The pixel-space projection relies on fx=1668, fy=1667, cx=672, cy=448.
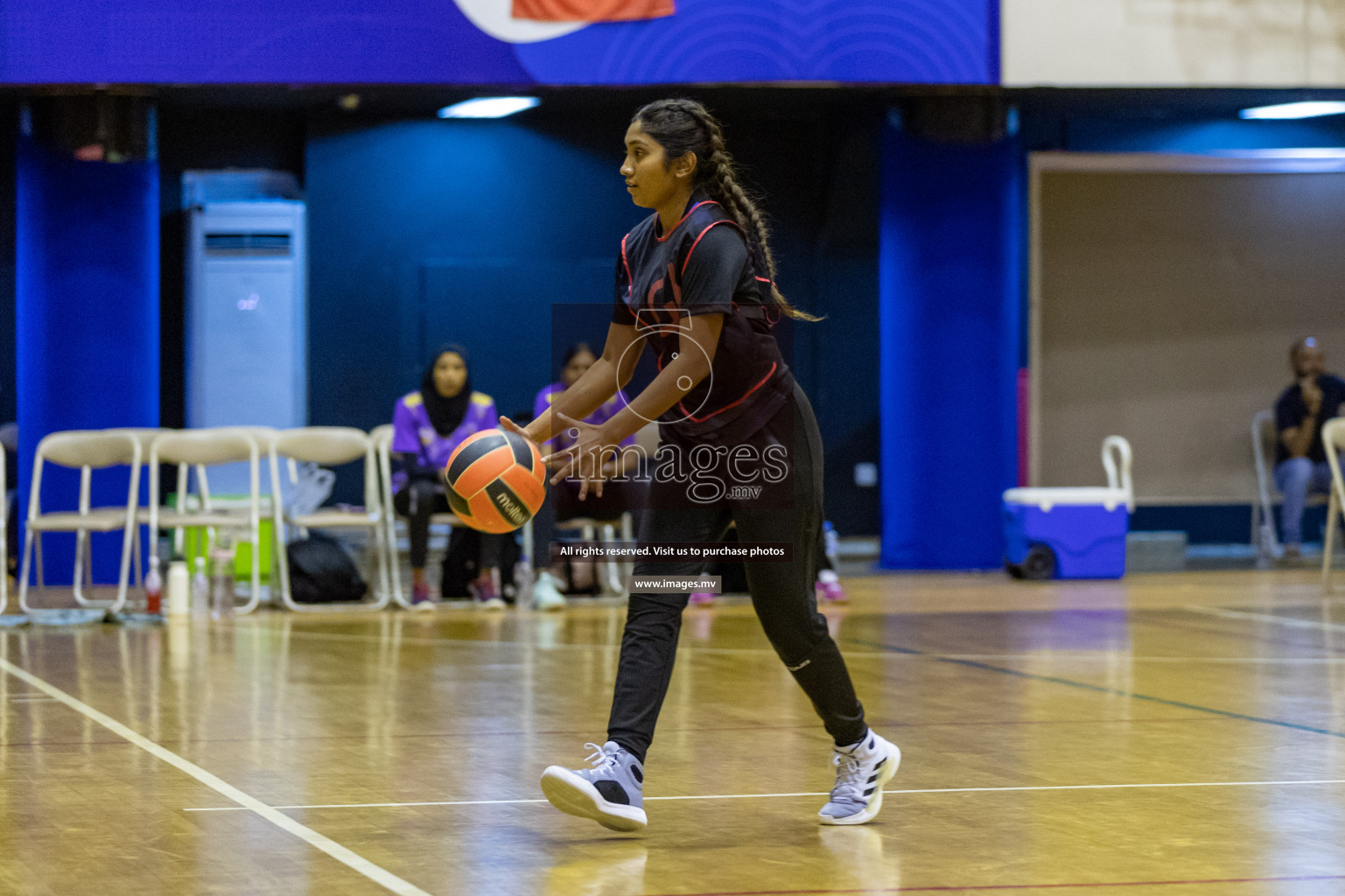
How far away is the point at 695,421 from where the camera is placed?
372 cm

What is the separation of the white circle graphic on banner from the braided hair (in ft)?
23.3

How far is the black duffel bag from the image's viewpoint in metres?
9.77

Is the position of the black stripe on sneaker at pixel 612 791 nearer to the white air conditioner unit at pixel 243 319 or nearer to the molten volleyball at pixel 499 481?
the molten volleyball at pixel 499 481

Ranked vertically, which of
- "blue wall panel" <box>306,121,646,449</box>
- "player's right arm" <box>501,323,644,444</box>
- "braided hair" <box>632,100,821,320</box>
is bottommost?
"player's right arm" <box>501,323,644,444</box>

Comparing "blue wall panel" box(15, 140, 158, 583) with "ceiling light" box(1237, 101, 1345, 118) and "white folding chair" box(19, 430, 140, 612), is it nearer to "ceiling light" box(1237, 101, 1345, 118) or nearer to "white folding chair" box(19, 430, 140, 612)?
"white folding chair" box(19, 430, 140, 612)

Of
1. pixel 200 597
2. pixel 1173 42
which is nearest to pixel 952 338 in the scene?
pixel 1173 42

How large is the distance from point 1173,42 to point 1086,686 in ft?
20.9

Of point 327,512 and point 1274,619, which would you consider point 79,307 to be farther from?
point 1274,619

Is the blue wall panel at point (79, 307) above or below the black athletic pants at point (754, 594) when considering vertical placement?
above

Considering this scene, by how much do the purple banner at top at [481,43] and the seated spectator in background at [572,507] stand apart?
2015 millimetres

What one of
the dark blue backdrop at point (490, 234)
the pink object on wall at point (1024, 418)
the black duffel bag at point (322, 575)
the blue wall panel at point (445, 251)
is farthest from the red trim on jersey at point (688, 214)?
the pink object on wall at point (1024, 418)

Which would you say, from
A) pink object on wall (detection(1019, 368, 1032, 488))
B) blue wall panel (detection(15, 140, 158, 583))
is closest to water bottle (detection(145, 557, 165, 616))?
blue wall panel (detection(15, 140, 158, 583))

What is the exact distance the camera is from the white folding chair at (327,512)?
375 inches

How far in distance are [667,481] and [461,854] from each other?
92 cm
